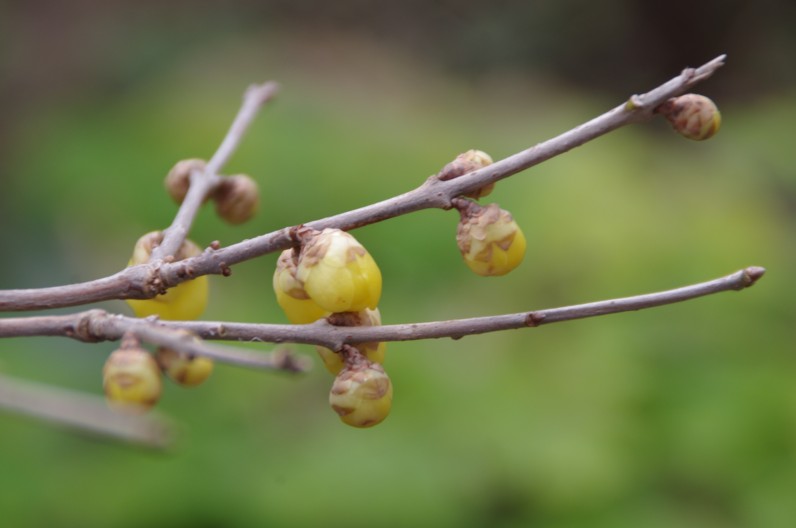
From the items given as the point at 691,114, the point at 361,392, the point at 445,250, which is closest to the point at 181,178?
the point at 361,392

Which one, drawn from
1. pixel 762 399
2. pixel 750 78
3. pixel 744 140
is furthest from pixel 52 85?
pixel 762 399

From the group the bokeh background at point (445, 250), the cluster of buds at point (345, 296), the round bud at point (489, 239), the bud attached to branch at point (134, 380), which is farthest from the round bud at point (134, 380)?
the bokeh background at point (445, 250)

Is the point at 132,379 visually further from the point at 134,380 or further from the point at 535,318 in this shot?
the point at 535,318

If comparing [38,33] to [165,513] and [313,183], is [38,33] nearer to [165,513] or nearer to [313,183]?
[313,183]

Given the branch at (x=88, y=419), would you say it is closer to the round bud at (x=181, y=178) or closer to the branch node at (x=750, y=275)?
the round bud at (x=181, y=178)

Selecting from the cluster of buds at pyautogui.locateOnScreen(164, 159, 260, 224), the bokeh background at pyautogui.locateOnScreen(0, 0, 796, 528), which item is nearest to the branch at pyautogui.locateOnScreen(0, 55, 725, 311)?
the cluster of buds at pyautogui.locateOnScreen(164, 159, 260, 224)

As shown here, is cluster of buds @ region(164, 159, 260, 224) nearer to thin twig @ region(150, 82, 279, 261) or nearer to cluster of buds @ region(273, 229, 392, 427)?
thin twig @ region(150, 82, 279, 261)

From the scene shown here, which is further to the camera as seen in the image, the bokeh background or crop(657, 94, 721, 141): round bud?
the bokeh background
